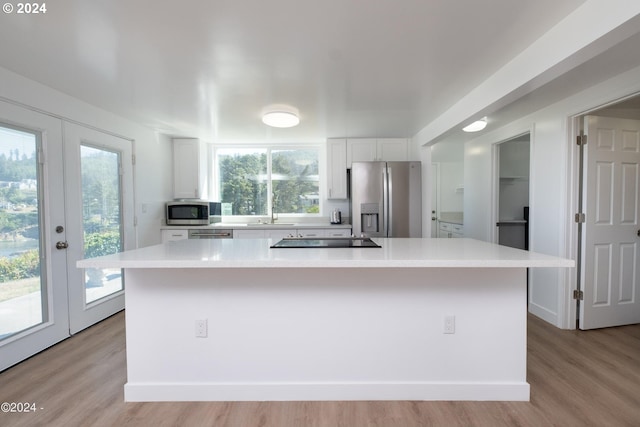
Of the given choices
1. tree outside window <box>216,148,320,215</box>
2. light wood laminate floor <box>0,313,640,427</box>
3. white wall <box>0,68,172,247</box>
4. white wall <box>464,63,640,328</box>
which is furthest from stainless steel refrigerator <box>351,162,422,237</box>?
white wall <box>0,68,172,247</box>

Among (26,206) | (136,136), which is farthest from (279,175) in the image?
(26,206)

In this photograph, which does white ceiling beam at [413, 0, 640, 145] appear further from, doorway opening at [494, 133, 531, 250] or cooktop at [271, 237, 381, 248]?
doorway opening at [494, 133, 531, 250]

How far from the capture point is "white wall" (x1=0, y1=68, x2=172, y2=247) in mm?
2152

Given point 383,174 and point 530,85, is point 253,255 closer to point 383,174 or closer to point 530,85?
point 530,85

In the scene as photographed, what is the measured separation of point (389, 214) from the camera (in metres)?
3.70

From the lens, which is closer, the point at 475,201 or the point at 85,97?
the point at 85,97

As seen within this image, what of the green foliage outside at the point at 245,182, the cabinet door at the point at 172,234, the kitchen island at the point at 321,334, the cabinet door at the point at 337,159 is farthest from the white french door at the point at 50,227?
the cabinet door at the point at 337,159

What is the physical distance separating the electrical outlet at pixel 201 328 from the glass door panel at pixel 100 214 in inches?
69.9

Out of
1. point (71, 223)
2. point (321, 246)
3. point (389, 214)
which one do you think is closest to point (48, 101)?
point (71, 223)

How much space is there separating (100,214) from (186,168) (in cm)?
137

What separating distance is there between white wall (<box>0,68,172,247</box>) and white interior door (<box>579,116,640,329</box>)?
463 centimetres

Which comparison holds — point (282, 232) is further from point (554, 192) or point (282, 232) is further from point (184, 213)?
point (554, 192)

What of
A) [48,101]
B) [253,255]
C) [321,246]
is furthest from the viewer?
[48,101]

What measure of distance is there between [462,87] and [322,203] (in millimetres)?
2579
